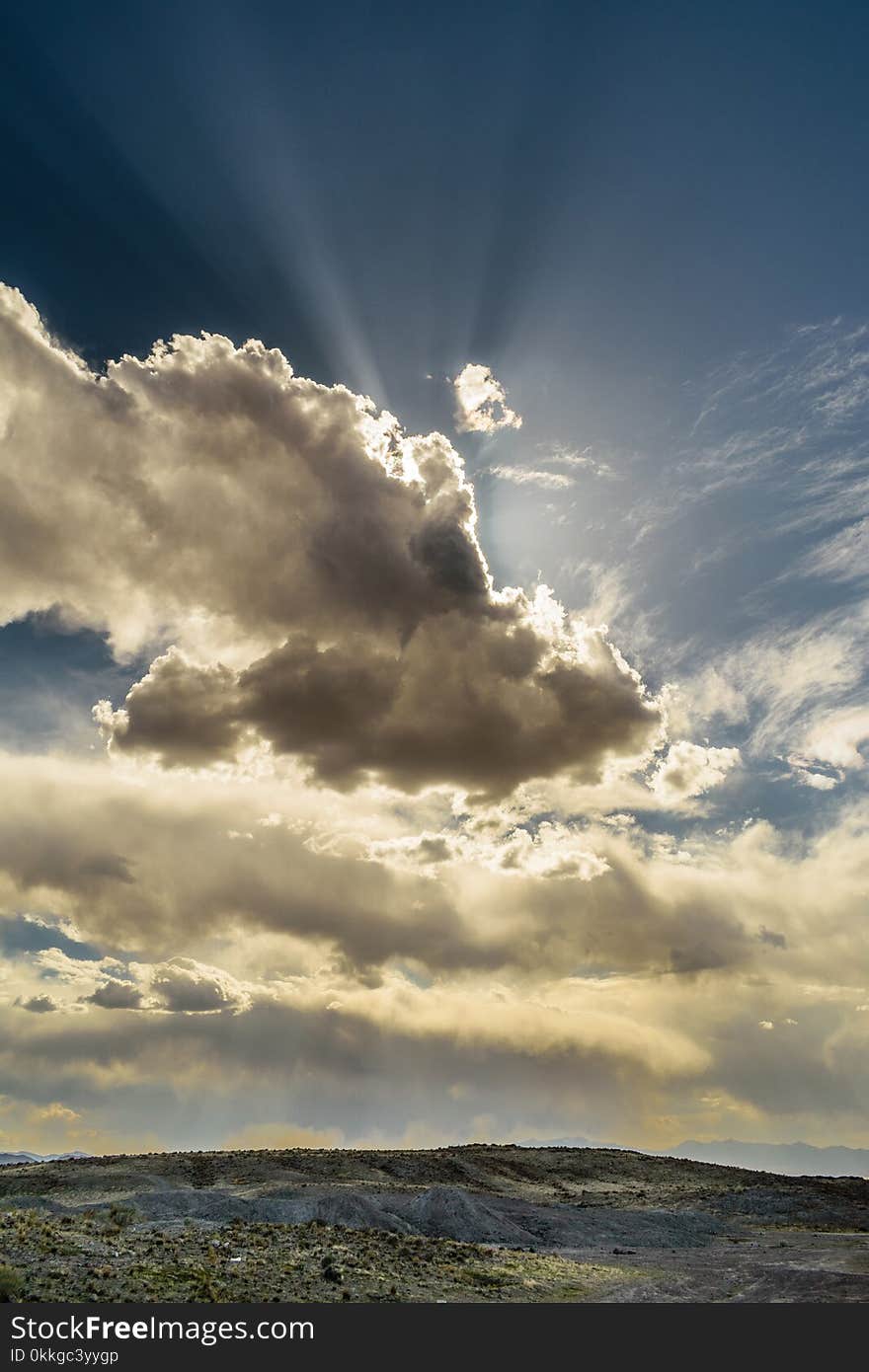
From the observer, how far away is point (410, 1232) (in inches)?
2162

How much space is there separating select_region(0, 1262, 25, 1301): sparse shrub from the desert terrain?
105mm

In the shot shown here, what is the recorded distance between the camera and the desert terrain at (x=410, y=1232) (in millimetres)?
34125

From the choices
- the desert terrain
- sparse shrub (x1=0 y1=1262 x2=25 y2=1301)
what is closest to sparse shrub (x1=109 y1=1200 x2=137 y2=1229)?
the desert terrain

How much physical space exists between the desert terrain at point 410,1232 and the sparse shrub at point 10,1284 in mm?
105

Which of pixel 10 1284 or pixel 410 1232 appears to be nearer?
pixel 10 1284

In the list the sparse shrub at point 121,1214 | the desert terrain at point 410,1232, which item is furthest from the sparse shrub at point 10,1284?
the sparse shrub at point 121,1214

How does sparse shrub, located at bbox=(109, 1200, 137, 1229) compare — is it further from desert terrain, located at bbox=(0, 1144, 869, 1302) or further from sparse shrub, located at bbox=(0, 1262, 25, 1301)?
sparse shrub, located at bbox=(0, 1262, 25, 1301)

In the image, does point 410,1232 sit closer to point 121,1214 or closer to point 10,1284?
point 121,1214

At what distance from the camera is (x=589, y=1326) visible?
98.4 feet

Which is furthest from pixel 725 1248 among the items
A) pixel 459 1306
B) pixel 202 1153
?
pixel 202 1153

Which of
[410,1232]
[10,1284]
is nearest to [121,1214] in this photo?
[410,1232]

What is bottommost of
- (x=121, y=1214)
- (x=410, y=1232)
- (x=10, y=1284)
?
(x=410, y=1232)

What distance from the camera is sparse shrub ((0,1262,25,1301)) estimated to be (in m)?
27.3

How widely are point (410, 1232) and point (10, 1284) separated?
3361cm
